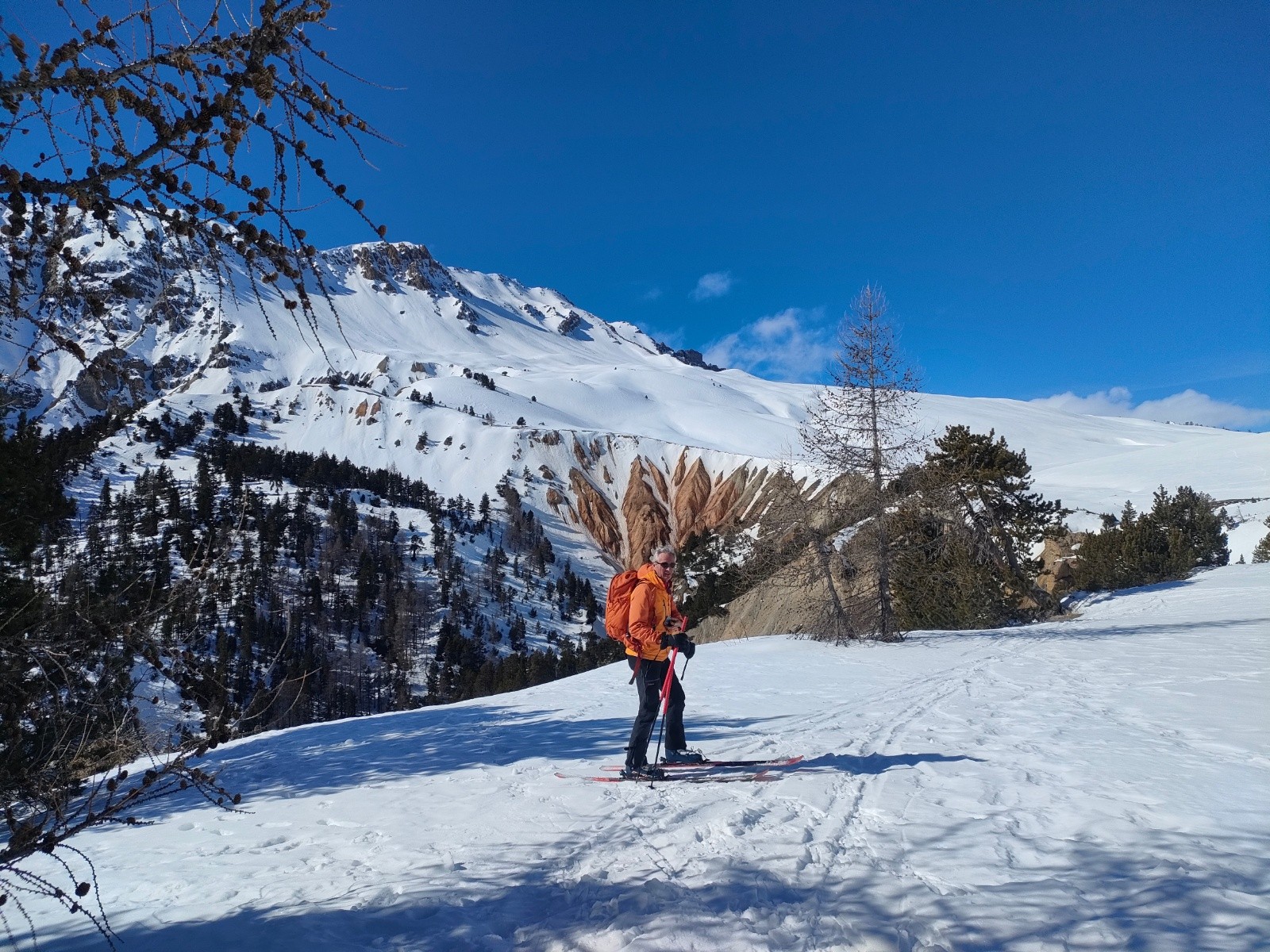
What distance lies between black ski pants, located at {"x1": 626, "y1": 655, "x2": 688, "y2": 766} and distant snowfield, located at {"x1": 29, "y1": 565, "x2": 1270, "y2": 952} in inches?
14.7

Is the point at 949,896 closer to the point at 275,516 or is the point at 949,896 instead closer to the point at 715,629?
the point at 715,629

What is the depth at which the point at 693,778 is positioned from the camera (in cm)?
587

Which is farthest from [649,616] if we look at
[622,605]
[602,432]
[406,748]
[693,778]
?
[602,432]

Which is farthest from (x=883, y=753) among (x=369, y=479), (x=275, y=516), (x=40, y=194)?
(x=369, y=479)

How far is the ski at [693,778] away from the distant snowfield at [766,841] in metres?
0.14

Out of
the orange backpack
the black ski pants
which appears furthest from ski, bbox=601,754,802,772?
the orange backpack

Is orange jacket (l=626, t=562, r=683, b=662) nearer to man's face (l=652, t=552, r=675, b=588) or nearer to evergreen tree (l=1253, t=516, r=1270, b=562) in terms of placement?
man's face (l=652, t=552, r=675, b=588)

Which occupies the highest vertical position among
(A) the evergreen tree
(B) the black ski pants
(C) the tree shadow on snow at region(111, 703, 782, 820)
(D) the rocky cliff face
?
(D) the rocky cliff face

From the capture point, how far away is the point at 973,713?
7.82m

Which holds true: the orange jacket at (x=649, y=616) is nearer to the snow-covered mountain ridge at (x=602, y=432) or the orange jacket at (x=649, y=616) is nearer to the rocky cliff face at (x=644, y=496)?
the snow-covered mountain ridge at (x=602, y=432)

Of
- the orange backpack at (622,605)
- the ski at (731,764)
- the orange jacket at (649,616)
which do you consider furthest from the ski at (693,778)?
the orange backpack at (622,605)

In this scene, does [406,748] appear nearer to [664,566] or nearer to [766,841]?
[664,566]

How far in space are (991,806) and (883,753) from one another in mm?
1489

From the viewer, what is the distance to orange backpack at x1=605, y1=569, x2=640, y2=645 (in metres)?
6.23
